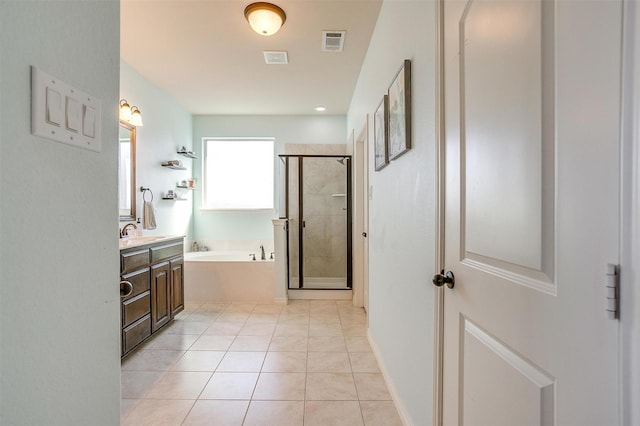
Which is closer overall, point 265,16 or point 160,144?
point 265,16

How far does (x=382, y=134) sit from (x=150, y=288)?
7.54ft

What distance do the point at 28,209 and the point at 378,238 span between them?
6.63 feet

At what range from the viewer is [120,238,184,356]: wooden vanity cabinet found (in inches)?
87.5

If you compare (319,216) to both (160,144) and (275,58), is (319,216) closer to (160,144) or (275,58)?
(275,58)

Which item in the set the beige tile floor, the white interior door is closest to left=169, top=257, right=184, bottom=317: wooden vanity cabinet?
the beige tile floor

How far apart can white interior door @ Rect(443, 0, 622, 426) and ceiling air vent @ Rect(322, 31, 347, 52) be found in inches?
67.8

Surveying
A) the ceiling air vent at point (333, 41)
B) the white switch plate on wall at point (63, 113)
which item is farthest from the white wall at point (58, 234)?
the ceiling air vent at point (333, 41)

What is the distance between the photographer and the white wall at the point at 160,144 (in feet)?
10.6

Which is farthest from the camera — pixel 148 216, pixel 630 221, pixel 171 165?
pixel 171 165

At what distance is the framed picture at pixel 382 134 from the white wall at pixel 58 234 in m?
1.49

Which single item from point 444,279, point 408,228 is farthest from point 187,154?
point 444,279

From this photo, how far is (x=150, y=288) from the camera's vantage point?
101 inches

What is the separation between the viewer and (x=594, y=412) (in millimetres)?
509

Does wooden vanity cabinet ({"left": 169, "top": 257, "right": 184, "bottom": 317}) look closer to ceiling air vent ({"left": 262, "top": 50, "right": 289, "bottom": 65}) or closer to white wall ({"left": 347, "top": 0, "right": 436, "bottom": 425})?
white wall ({"left": 347, "top": 0, "right": 436, "bottom": 425})
